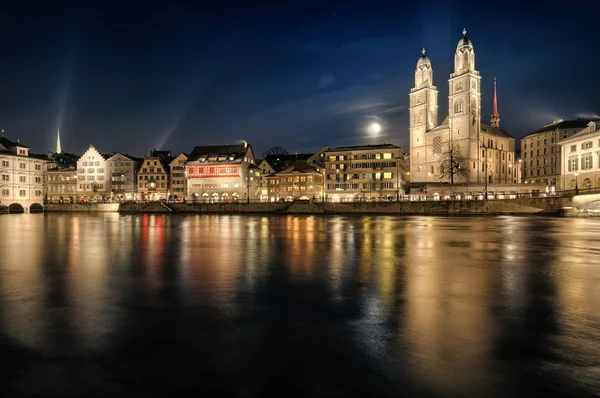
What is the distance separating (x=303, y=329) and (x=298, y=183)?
89.4 metres

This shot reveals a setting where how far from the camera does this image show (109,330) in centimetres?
745

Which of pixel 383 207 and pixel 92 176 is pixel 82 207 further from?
pixel 383 207

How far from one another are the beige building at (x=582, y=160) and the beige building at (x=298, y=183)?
50.5 meters

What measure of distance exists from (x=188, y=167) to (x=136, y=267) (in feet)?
302

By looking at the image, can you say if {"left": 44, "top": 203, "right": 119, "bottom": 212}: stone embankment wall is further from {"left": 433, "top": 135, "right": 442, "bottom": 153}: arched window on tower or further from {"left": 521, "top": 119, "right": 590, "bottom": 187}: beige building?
{"left": 521, "top": 119, "right": 590, "bottom": 187}: beige building

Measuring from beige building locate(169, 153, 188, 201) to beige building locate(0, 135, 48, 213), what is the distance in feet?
97.9

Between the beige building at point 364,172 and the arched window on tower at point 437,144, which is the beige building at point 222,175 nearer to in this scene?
the beige building at point 364,172

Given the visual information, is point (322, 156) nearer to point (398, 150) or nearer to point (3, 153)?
point (398, 150)

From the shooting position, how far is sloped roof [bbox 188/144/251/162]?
103 metres

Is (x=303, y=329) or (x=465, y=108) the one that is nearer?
(x=303, y=329)

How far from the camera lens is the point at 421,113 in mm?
112250

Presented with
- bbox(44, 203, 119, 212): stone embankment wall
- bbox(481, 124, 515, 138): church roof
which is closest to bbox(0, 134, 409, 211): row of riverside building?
bbox(44, 203, 119, 212): stone embankment wall

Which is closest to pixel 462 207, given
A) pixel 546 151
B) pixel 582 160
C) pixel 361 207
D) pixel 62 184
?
pixel 361 207

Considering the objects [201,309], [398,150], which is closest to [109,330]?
[201,309]
